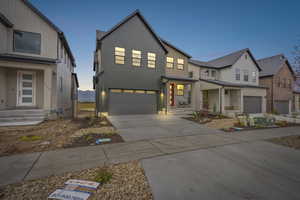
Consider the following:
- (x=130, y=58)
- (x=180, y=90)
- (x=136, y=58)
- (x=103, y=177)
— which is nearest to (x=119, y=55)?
(x=130, y=58)

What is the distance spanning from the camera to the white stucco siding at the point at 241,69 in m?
15.4

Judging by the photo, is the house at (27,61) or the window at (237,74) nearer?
the house at (27,61)

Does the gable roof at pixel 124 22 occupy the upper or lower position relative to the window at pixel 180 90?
upper

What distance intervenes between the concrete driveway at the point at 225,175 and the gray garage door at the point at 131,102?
8289mm

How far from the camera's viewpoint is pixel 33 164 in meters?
2.85

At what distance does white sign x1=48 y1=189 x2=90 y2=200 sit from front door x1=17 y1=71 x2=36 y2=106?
369 inches

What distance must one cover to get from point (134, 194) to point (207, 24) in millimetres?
32131

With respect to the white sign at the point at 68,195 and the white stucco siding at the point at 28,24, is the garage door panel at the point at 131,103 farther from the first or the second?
the white sign at the point at 68,195

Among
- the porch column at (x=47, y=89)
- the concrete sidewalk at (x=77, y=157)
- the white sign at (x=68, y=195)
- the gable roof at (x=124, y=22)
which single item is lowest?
the concrete sidewalk at (x=77, y=157)

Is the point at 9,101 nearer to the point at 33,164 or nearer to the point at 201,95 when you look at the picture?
the point at 33,164

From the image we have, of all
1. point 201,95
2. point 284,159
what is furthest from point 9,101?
point 201,95

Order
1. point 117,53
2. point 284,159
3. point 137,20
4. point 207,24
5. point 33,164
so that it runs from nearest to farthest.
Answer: point 33,164
point 284,159
point 117,53
point 137,20
point 207,24

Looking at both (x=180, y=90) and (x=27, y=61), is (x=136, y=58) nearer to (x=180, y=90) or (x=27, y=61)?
(x=180, y=90)

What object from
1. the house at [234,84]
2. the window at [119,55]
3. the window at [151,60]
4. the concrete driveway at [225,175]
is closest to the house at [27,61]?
the window at [119,55]
